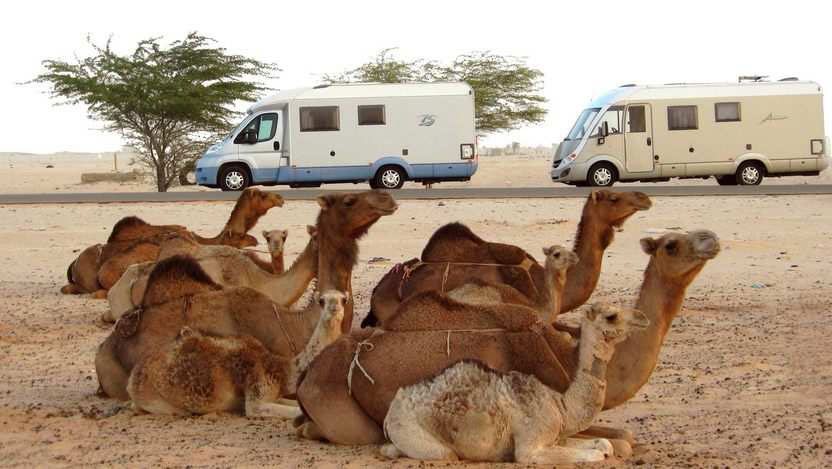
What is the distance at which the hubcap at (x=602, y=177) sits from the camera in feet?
105

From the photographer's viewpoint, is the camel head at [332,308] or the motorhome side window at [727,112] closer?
the camel head at [332,308]

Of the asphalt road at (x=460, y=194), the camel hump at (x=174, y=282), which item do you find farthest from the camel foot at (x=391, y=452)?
the asphalt road at (x=460, y=194)

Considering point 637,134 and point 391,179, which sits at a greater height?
point 637,134

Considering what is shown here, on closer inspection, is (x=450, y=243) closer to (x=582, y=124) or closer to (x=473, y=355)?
(x=473, y=355)

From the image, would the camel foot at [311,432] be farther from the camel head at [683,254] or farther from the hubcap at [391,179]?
the hubcap at [391,179]

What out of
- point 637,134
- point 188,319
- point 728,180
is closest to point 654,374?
point 188,319

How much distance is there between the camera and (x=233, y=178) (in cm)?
3244

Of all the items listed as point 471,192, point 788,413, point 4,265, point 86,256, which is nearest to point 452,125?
point 471,192

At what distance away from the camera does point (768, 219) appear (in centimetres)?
2191

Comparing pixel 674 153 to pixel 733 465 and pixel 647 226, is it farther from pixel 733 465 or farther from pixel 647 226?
pixel 733 465

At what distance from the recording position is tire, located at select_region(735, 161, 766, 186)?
32875mm

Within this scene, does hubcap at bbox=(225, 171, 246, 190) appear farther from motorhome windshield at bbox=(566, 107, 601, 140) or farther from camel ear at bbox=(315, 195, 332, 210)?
camel ear at bbox=(315, 195, 332, 210)

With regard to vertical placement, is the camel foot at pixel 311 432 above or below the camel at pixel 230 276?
below

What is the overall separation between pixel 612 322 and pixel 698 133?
27.2 metres
